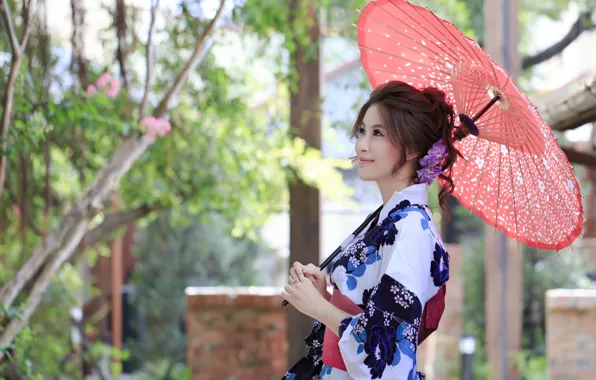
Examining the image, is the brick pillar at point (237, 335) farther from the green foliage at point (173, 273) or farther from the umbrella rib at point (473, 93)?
the umbrella rib at point (473, 93)

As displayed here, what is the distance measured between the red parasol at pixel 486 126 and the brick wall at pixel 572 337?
3159 millimetres

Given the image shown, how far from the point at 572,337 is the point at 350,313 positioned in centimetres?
365

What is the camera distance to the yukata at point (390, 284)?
1445 mm

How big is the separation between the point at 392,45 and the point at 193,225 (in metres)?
5.40

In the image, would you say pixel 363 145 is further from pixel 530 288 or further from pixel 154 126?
pixel 530 288

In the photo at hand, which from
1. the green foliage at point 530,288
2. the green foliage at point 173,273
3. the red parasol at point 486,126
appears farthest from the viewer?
the green foliage at point 173,273

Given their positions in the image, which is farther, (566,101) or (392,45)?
(566,101)

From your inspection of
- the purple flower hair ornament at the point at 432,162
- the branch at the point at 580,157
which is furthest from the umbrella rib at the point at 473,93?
the branch at the point at 580,157

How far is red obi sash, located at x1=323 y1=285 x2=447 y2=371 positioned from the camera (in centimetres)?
155

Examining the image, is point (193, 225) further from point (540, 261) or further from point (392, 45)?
point (392, 45)

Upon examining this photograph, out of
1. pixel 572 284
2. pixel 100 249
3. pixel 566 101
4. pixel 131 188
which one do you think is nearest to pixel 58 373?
pixel 100 249

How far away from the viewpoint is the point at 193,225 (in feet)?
23.4

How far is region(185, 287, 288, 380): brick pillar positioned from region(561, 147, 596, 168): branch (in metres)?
1.78

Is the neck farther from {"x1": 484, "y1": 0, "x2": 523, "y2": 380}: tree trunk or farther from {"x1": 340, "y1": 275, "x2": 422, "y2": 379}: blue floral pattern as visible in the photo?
{"x1": 484, "y1": 0, "x2": 523, "y2": 380}: tree trunk
